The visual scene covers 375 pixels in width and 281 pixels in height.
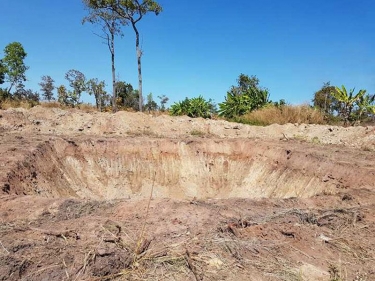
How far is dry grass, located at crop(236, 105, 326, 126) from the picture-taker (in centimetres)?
1625

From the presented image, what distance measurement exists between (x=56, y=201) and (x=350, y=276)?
14.2 ft

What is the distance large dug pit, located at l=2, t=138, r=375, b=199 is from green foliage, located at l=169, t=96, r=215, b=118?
7544 mm

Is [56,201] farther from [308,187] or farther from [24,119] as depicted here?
[24,119]

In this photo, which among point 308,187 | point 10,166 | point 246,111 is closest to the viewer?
point 10,166

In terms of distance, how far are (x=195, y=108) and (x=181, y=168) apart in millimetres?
8341

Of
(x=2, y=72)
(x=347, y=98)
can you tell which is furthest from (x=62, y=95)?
(x=347, y=98)

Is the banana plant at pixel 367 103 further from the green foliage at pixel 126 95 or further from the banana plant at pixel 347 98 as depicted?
the green foliage at pixel 126 95

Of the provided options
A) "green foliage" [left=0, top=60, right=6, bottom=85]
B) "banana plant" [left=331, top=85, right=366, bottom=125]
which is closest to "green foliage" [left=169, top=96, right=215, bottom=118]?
"banana plant" [left=331, top=85, right=366, bottom=125]

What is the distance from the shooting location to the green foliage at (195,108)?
19828 millimetres

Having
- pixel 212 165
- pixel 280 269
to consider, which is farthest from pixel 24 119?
pixel 280 269

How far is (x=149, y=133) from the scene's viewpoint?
1432 cm

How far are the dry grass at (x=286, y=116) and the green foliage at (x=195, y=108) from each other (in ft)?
11.3

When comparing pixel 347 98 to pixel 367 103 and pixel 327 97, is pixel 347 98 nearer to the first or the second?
pixel 367 103

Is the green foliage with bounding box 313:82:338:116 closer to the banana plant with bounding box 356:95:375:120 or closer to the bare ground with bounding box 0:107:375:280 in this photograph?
the banana plant with bounding box 356:95:375:120
